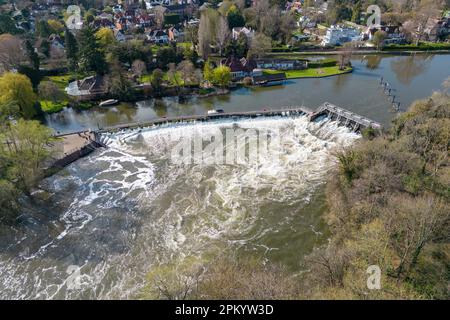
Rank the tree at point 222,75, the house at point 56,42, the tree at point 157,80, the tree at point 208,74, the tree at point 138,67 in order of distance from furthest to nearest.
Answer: the house at point 56,42
the tree at point 138,67
the tree at point 208,74
the tree at point 222,75
the tree at point 157,80

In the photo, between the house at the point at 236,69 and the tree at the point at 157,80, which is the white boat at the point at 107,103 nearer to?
the tree at the point at 157,80

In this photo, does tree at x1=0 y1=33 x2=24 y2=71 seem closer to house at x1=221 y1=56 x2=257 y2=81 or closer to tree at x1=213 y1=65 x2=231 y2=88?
tree at x1=213 y1=65 x2=231 y2=88

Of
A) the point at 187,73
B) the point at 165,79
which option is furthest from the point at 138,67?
the point at 187,73

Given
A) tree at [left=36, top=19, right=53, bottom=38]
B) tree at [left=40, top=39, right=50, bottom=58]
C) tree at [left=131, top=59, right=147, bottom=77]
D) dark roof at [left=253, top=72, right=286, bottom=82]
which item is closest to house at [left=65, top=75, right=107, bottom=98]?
tree at [left=131, top=59, right=147, bottom=77]

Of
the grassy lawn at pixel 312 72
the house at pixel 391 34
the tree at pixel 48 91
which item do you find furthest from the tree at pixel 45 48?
the house at pixel 391 34

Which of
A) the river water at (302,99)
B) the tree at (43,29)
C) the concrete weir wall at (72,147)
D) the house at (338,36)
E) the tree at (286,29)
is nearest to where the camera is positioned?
the concrete weir wall at (72,147)

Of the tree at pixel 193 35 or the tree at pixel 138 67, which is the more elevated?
the tree at pixel 193 35
